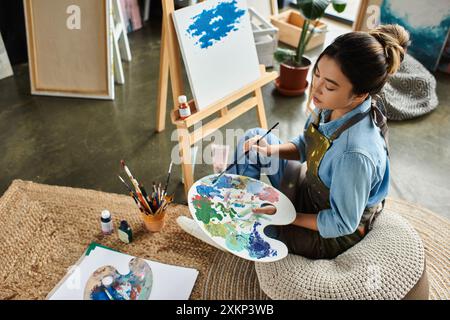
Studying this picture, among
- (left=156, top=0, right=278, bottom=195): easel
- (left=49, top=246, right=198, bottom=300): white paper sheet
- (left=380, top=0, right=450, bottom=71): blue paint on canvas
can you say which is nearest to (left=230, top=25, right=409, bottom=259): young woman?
(left=156, top=0, right=278, bottom=195): easel

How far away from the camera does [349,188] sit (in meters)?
1.31

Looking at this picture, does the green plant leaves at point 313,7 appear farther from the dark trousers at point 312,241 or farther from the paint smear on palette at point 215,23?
the dark trousers at point 312,241

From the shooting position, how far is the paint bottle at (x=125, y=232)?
1.89 m

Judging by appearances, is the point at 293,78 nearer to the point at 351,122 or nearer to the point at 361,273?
the point at 351,122

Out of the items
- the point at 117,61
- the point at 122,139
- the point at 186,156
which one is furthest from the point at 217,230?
the point at 117,61

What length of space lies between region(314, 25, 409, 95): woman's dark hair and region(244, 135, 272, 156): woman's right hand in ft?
1.80

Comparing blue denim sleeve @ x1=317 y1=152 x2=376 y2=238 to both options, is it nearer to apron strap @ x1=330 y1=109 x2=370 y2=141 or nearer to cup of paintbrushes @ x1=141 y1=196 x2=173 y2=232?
apron strap @ x1=330 y1=109 x2=370 y2=141

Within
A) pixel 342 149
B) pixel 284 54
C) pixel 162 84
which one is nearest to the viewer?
pixel 342 149

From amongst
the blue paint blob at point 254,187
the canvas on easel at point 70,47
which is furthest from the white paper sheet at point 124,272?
the canvas on easel at point 70,47

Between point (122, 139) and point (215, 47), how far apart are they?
100 cm

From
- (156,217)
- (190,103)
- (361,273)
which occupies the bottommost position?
(156,217)

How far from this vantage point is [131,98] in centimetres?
Result: 296

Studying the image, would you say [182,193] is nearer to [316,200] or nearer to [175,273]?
[175,273]

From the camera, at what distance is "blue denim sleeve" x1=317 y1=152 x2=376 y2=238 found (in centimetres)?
130
